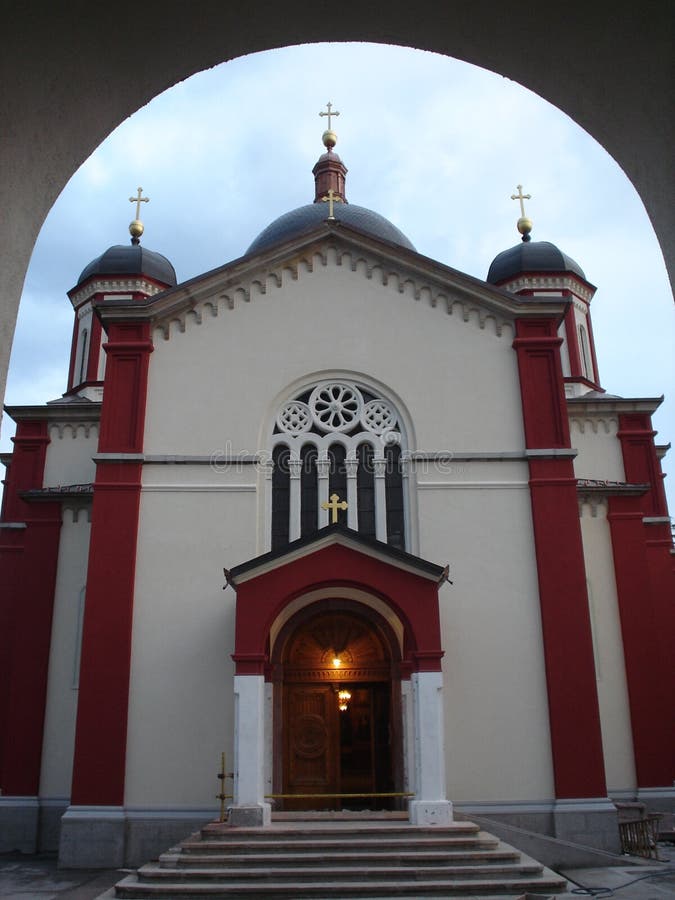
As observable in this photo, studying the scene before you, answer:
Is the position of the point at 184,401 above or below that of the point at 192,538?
above

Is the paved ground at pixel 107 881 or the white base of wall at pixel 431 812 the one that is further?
the white base of wall at pixel 431 812

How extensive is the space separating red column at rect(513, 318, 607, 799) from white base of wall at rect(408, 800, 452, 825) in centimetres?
242

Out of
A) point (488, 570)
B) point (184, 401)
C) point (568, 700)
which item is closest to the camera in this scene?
point (568, 700)

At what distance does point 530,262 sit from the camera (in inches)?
899

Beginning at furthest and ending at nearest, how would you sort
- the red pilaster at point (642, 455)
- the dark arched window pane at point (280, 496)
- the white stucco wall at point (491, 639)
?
the red pilaster at point (642, 455), the dark arched window pane at point (280, 496), the white stucco wall at point (491, 639)

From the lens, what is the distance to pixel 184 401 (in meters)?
14.8

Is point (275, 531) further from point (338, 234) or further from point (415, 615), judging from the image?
point (338, 234)

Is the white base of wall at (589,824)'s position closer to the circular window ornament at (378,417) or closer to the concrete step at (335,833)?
the concrete step at (335,833)

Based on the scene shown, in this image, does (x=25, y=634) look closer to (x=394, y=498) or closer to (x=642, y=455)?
(x=394, y=498)

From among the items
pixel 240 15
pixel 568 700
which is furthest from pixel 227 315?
pixel 240 15

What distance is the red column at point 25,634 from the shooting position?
14.4 m

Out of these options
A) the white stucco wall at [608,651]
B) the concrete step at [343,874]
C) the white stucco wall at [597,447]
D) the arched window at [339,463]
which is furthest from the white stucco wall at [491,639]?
the white stucco wall at [597,447]

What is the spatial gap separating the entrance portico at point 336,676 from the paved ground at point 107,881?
199cm

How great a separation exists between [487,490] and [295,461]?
3385mm
